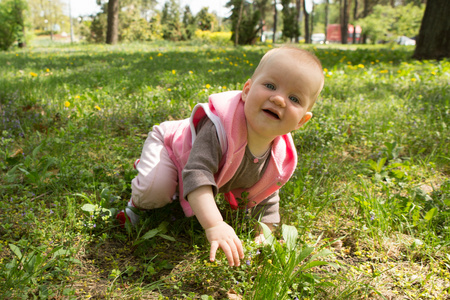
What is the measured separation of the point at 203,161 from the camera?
1.74 metres

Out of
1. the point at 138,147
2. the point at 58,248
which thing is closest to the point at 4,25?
the point at 138,147

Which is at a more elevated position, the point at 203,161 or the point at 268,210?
the point at 203,161

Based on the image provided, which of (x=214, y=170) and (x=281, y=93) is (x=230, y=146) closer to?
(x=214, y=170)

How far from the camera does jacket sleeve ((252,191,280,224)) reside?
2.18 metres

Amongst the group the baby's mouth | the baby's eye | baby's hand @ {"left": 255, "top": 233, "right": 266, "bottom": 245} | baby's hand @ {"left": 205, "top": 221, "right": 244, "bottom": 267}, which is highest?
the baby's eye

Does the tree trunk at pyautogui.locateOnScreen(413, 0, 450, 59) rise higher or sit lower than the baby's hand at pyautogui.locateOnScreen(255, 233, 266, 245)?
higher

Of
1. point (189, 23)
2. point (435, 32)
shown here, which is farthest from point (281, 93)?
point (189, 23)

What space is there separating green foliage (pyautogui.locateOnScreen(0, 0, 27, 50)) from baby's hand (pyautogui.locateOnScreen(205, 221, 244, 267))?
16.3 m

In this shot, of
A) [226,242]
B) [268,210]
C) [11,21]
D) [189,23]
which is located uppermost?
[189,23]

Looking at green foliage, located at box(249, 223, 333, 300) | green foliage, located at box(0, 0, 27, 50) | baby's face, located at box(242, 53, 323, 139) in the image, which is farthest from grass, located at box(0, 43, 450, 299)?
green foliage, located at box(0, 0, 27, 50)

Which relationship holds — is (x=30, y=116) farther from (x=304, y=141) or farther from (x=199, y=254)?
(x=304, y=141)

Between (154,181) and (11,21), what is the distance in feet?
54.4

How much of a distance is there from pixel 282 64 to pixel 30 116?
2.80 m

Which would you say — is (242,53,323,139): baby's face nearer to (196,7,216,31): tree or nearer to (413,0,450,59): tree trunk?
(413,0,450,59): tree trunk
